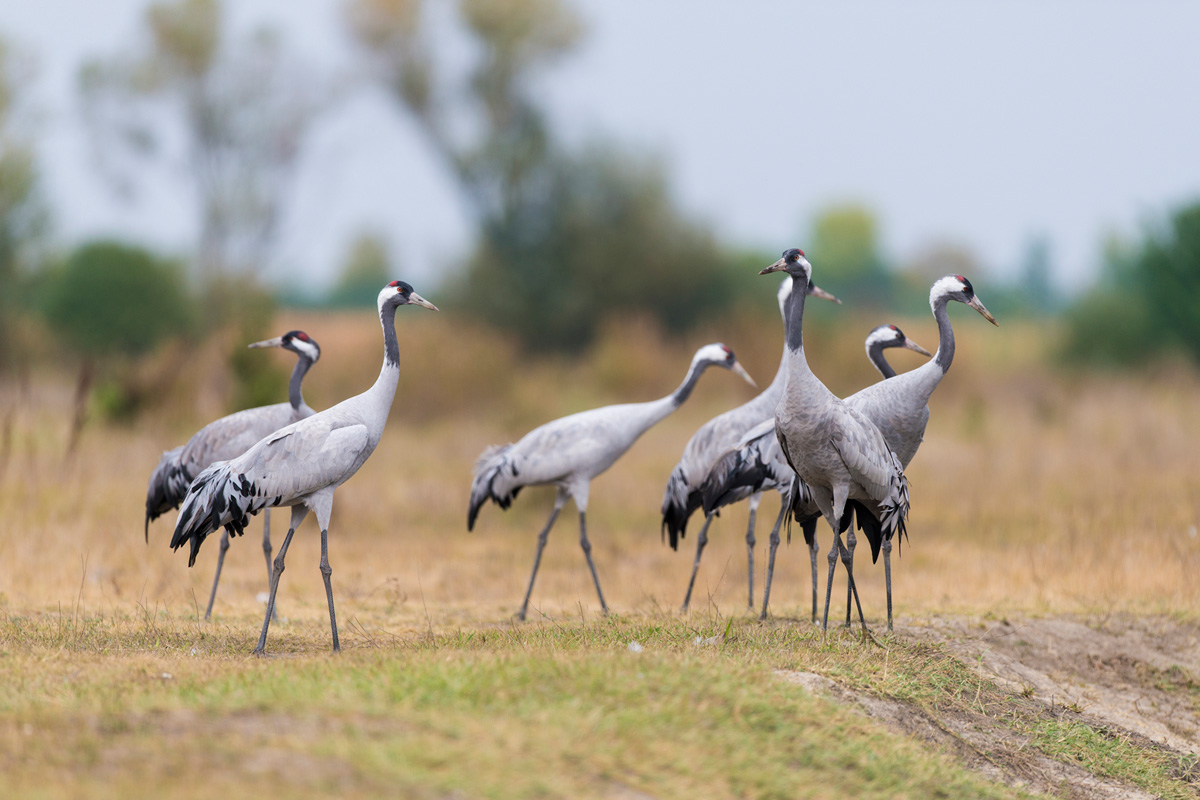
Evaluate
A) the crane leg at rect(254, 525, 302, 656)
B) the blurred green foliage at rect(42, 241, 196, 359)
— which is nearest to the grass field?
the crane leg at rect(254, 525, 302, 656)

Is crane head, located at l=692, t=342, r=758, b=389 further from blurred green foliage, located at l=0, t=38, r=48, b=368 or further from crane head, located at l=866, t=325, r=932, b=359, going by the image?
blurred green foliage, located at l=0, t=38, r=48, b=368

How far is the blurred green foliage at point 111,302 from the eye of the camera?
25.4 metres

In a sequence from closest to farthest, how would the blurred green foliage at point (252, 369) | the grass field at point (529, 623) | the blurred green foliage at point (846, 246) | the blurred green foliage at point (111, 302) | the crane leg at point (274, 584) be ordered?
the grass field at point (529, 623) < the crane leg at point (274, 584) < the blurred green foliage at point (252, 369) < the blurred green foliage at point (111, 302) < the blurred green foliage at point (846, 246)

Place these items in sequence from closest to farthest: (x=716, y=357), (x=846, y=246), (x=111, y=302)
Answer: (x=716, y=357) < (x=111, y=302) < (x=846, y=246)

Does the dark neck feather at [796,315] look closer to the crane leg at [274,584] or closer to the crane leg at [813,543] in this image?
the crane leg at [813,543]

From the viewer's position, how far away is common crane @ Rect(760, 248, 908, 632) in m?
6.04

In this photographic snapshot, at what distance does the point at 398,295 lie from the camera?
22.6ft

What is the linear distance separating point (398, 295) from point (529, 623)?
7.01 ft

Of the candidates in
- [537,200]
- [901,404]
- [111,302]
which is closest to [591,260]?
[537,200]

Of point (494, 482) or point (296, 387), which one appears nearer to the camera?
point (296, 387)

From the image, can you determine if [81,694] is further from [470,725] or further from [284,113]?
[284,113]

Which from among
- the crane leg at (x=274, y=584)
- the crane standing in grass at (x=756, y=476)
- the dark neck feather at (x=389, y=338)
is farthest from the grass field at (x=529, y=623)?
the dark neck feather at (x=389, y=338)

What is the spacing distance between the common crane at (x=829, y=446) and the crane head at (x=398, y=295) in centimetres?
204

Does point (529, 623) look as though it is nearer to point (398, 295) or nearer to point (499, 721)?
point (398, 295)
